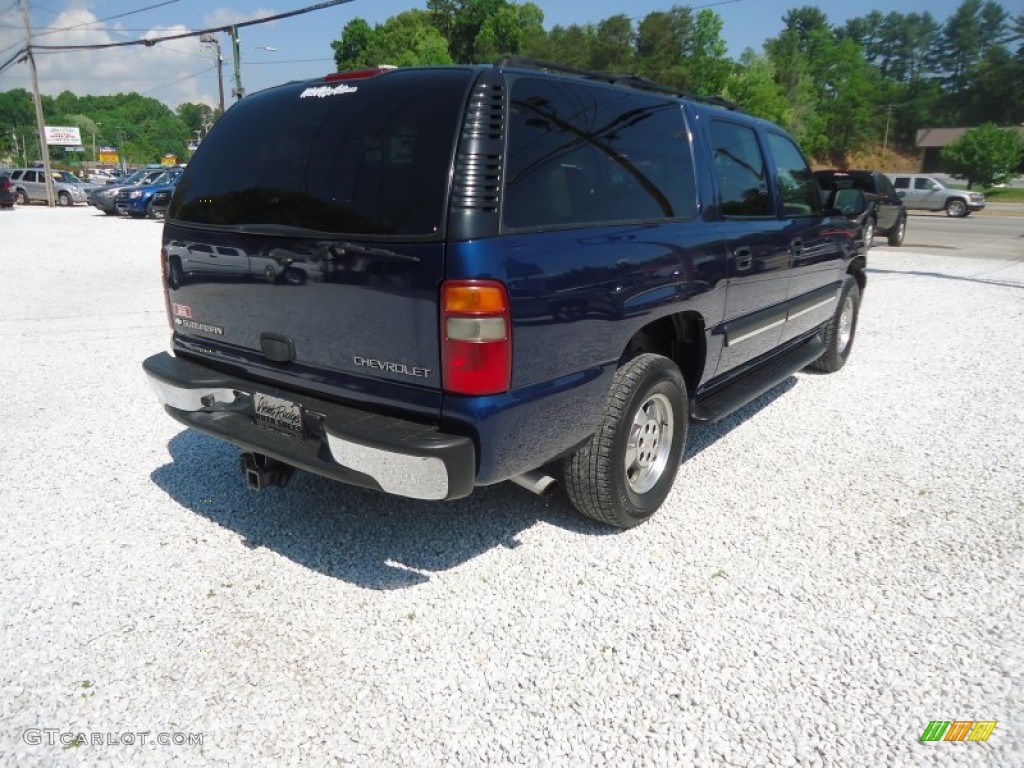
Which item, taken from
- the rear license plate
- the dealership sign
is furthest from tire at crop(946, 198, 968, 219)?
the dealership sign

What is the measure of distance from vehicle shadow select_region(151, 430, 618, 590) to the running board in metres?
0.84

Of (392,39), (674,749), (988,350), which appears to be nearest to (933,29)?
(392,39)

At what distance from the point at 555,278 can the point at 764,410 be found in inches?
125

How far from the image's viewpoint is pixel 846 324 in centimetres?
614

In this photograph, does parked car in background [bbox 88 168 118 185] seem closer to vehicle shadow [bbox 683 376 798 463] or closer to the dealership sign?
the dealership sign

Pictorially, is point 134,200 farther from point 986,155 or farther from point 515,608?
point 986,155

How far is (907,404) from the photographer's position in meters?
5.28

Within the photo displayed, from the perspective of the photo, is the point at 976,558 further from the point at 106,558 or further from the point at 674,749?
the point at 106,558

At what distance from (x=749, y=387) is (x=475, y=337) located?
230 centimetres

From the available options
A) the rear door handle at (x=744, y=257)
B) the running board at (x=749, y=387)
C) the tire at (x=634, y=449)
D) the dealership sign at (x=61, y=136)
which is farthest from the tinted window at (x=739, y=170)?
the dealership sign at (x=61, y=136)

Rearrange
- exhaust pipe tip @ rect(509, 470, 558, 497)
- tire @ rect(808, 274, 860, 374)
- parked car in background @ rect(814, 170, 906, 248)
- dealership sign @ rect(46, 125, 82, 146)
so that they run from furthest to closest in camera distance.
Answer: dealership sign @ rect(46, 125, 82, 146) < parked car in background @ rect(814, 170, 906, 248) < tire @ rect(808, 274, 860, 374) < exhaust pipe tip @ rect(509, 470, 558, 497)

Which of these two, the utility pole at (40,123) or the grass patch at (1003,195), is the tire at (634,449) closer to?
the utility pole at (40,123)

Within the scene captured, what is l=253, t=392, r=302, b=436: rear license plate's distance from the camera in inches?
109

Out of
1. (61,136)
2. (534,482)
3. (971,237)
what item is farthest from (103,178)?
(534,482)
